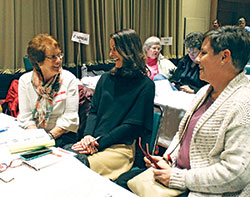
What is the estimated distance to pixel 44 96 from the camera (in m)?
1.95

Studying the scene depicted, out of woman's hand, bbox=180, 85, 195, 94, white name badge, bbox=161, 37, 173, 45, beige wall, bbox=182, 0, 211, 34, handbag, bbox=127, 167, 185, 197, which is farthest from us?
beige wall, bbox=182, 0, 211, 34

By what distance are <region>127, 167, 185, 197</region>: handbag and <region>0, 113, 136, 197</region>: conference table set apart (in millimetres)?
195

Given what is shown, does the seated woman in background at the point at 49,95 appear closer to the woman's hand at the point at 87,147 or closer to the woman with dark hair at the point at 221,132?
the woman's hand at the point at 87,147

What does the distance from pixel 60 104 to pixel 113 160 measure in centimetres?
56

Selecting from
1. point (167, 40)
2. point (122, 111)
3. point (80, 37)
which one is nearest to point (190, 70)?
point (167, 40)

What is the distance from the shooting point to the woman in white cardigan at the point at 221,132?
1059 mm

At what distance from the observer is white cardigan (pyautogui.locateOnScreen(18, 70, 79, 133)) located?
6.33ft

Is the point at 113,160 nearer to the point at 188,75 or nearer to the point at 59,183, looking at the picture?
the point at 59,183

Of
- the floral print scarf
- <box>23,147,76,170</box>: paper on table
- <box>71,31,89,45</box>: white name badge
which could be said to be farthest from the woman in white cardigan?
<box>71,31,89,45</box>: white name badge

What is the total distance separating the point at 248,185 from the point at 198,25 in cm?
517

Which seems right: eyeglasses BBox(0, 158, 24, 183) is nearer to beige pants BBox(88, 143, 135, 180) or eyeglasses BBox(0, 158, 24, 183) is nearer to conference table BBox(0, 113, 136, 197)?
conference table BBox(0, 113, 136, 197)

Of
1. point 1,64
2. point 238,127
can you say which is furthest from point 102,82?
point 1,64

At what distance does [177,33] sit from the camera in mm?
5359

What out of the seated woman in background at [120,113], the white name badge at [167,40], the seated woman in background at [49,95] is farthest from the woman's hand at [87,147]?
the white name badge at [167,40]
